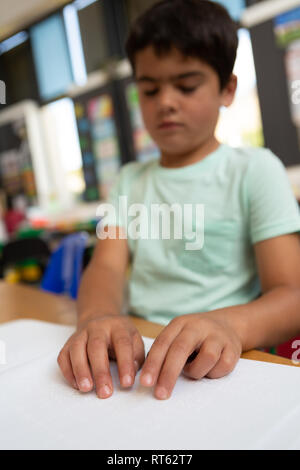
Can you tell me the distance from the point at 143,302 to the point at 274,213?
22cm

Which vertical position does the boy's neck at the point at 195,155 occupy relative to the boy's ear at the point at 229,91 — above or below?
below

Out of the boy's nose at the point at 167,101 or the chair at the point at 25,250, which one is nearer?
the boy's nose at the point at 167,101

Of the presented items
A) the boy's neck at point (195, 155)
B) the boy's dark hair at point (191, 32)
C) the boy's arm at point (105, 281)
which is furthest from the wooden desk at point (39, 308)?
the boy's dark hair at point (191, 32)

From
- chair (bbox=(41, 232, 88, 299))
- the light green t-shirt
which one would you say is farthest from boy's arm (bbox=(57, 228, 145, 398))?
chair (bbox=(41, 232, 88, 299))

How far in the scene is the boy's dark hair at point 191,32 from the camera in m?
0.54

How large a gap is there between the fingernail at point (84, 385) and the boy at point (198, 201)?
0.14m

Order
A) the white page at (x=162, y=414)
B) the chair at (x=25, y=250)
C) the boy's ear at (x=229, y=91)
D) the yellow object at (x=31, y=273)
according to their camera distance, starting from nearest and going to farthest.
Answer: the white page at (x=162, y=414) → the boy's ear at (x=229, y=91) → the chair at (x=25, y=250) → the yellow object at (x=31, y=273)

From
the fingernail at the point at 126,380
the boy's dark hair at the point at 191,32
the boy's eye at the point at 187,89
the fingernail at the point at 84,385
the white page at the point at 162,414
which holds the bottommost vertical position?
the white page at the point at 162,414

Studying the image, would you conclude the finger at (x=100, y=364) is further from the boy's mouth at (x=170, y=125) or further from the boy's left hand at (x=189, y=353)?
the boy's mouth at (x=170, y=125)

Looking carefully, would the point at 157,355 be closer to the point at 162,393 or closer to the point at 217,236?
the point at 162,393

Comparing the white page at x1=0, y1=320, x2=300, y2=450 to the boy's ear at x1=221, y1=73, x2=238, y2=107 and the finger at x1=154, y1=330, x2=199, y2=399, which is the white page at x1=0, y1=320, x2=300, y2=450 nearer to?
the finger at x1=154, y1=330, x2=199, y2=399

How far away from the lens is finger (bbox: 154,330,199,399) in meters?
0.28

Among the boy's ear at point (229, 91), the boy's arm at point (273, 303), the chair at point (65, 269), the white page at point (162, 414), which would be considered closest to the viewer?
the white page at point (162, 414)

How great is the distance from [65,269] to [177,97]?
1.81ft
